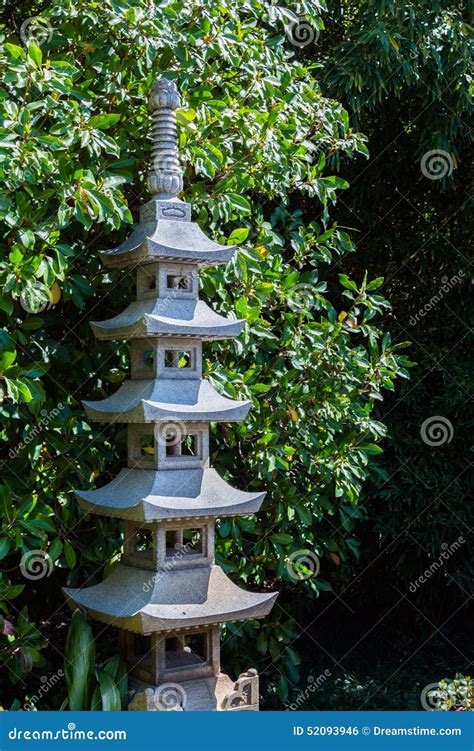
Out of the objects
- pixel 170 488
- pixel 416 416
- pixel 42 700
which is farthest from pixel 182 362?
pixel 416 416

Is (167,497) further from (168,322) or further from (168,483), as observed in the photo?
(168,322)

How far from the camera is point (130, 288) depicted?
14.7ft

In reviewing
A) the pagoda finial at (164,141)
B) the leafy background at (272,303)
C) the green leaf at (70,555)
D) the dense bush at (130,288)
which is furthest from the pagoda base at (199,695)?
the pagoda finial at (164,141)

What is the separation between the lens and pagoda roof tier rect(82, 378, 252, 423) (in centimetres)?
350

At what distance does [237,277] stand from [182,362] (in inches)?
19.9

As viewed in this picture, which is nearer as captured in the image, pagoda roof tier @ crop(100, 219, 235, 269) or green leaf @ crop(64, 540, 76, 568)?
pagoda roof tier @ crop(100, 219, 235, 269)
